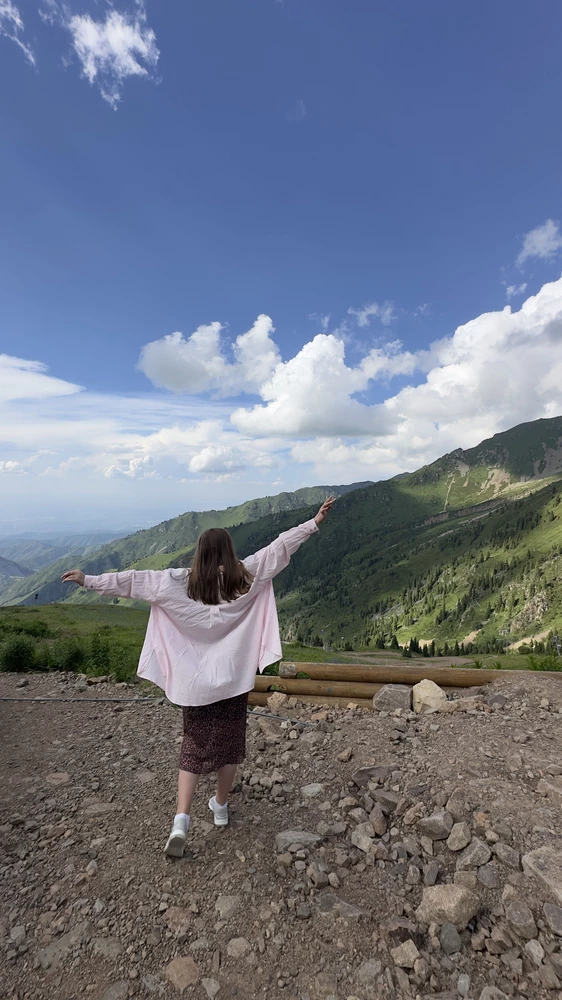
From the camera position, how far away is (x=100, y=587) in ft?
16.6

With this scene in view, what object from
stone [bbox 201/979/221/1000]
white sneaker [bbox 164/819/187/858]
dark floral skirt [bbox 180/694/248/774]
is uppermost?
dark floral skirt [bbox 180/694/248/774]

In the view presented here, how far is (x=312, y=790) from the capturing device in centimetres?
657

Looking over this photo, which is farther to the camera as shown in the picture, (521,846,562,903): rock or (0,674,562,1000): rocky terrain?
(521,846,562,903): rock

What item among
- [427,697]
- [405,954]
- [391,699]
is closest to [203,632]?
[405,954]

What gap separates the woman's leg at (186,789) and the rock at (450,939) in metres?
2.73

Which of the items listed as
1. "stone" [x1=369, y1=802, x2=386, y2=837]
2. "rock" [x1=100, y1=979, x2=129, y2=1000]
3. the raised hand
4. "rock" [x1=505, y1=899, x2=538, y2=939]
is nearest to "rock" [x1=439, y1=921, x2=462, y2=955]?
"rock" [x1=505, y1=899, x2=538, y2=939]

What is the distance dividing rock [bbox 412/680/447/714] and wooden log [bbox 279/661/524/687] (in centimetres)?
82

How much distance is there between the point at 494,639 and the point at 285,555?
195 metres

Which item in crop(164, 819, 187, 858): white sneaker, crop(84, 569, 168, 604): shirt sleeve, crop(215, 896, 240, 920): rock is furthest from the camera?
crop(84, 569, 168, 604): shirt sleeve

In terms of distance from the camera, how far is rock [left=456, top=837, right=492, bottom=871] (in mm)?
4738

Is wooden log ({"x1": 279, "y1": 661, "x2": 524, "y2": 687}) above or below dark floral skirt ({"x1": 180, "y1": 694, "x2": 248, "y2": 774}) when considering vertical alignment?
below

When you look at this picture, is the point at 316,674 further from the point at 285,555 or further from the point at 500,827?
the point at 285,555

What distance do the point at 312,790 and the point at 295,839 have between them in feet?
4.03

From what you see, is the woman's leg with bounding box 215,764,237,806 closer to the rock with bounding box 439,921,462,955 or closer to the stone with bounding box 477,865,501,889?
the rock with bounding box 439,921,462,955
